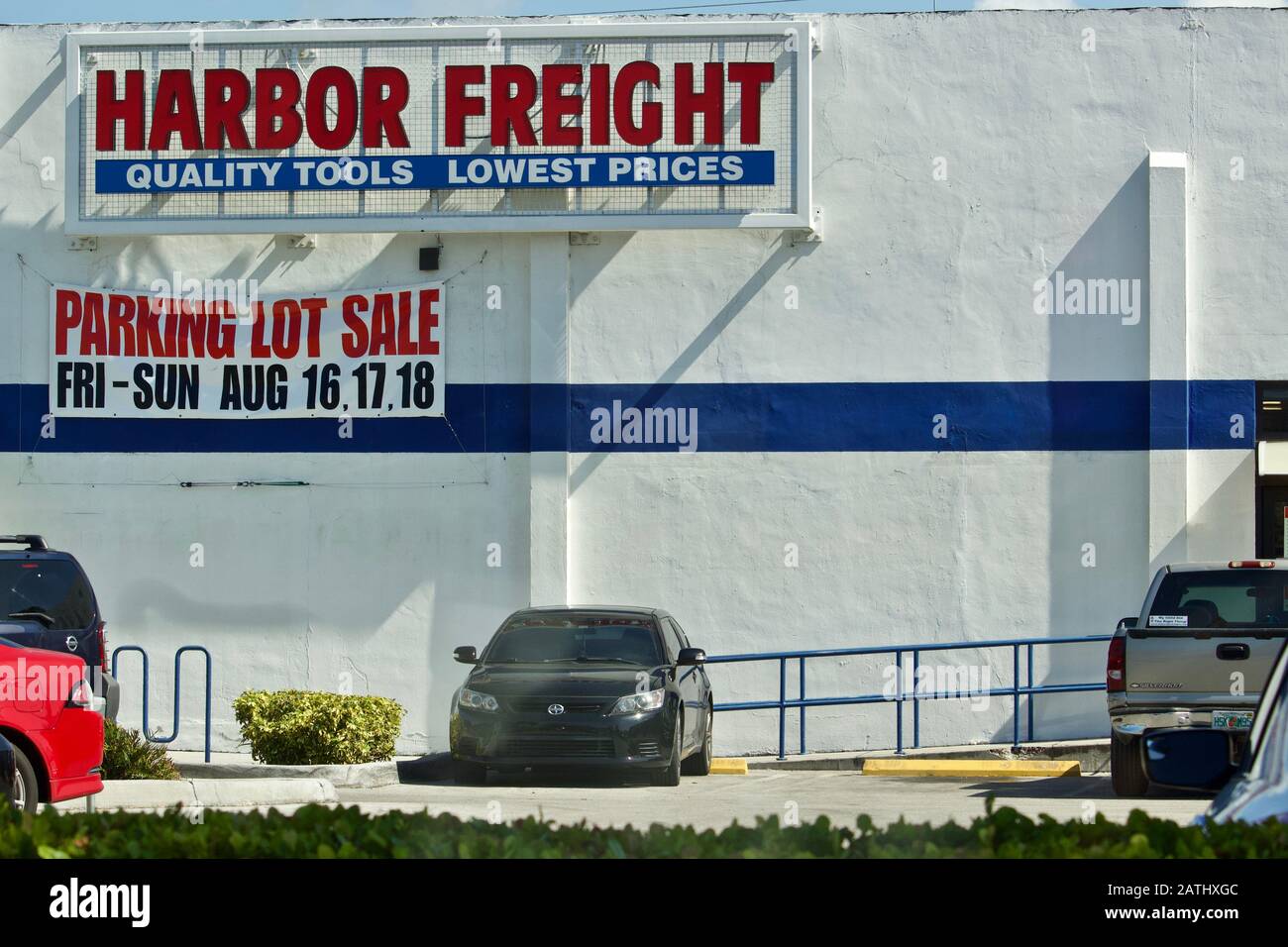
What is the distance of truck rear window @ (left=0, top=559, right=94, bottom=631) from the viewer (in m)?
15.3

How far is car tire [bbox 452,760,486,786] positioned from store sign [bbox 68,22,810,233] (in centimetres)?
571

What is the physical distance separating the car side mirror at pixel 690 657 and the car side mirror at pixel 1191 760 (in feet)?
34.1

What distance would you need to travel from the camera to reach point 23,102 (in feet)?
65.3

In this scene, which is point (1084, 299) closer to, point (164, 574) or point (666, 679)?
point (666, 679)

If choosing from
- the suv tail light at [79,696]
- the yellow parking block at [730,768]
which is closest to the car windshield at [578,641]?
the yellow parking block at [730,768]

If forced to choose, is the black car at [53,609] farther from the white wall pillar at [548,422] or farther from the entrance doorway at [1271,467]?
the entrance doorway at [1271,467]

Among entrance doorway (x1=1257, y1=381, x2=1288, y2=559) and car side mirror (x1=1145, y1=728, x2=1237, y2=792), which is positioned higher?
entrance doorway (x1=1257, y1=381, x2=1288, y2=559)

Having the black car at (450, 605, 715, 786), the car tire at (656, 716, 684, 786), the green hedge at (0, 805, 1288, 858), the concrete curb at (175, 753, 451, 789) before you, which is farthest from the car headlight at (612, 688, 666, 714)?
the green hedge at (0, 805, 1288, 858)

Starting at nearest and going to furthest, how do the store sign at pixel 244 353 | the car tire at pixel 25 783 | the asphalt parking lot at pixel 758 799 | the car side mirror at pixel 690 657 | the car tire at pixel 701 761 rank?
the car tire at pixel 25 783, the asphalt parking lot at pixel 758 799, the car side mirror at pixel 690 657, the car tire at pixel 701 761, the store sign at pixel 244 353

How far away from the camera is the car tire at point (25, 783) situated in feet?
36.2

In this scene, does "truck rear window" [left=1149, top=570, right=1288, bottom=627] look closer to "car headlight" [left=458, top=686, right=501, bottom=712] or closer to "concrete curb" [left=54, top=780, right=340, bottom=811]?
"car headlight" [left=458, top=686, right=501, bottom=712]

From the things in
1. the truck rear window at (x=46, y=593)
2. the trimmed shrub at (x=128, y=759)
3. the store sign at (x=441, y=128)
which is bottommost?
the trimmed shrub at (x=128, y=759)
